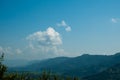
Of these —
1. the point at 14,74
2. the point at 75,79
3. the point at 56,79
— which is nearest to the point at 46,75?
the point at 56,79

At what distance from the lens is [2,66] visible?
143 ft

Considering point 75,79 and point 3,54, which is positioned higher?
point 3,54

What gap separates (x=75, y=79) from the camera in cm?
5800

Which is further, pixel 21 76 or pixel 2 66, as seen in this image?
pixel 21 76

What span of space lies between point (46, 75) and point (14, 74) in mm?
12572

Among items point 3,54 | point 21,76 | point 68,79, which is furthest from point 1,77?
point 68,79

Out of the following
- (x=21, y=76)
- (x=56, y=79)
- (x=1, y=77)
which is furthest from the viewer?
(x=56, y=79)

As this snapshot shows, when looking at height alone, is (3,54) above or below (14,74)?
above

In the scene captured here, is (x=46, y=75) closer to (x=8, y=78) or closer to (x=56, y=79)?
(x=56, y=79)

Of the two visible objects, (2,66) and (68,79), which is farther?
(68,79)

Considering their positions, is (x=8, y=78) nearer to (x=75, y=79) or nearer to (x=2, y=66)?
(x=2, y=66)

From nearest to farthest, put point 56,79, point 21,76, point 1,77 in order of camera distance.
Result: point 1,77, point 21,76, point 56,79

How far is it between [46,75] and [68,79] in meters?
5.72

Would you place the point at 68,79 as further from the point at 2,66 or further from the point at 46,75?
the point at 2,66
